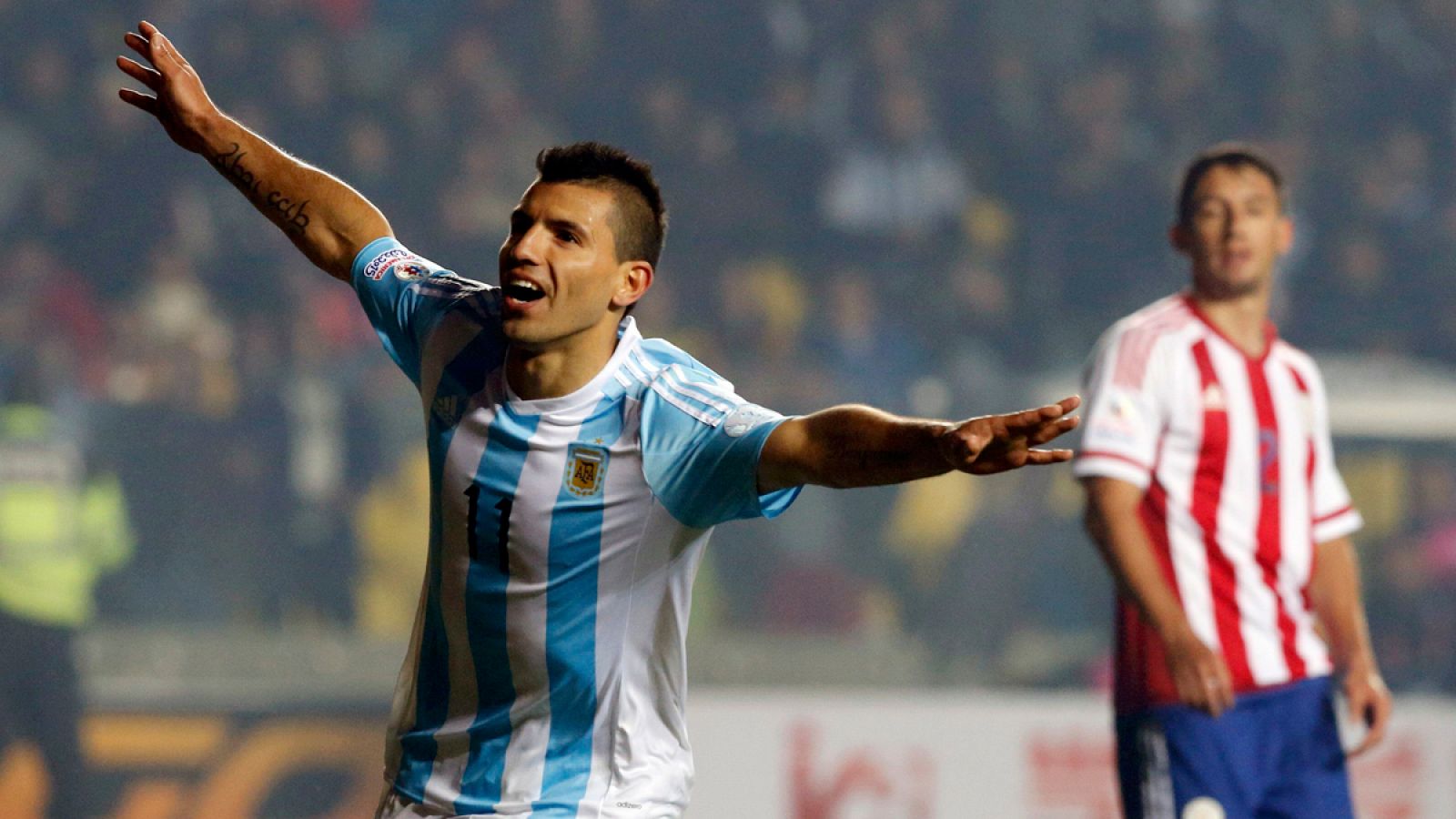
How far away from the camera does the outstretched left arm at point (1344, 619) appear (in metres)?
4.75

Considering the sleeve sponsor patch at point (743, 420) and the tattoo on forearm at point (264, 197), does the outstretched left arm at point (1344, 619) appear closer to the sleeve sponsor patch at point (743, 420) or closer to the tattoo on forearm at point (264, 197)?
the sleeve sponsor patch at point (743, 420)

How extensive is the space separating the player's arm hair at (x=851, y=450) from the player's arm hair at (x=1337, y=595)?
2586mm

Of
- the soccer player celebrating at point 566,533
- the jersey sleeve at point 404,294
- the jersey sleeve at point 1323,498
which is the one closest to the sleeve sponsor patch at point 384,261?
the jersey sleeve at point 404,294

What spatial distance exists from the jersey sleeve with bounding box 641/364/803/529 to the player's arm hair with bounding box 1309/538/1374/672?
2.47 m

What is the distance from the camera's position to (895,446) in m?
2.58

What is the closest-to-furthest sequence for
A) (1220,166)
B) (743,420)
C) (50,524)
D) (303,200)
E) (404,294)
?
(743,420) < (404,294) < (303,200) < (1220,166) < (50,524)

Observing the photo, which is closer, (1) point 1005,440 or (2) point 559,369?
(1) point 1005,440

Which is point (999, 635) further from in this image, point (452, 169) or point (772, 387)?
point (452, 169)

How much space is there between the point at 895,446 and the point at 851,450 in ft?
0.30

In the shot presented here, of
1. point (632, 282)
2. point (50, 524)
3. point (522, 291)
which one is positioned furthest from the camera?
point (50, 524)

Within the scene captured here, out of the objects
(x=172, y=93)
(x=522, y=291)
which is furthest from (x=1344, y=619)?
(x=172, y=93)

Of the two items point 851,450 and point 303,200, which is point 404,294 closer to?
point 303,200

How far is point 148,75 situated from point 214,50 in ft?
18.7

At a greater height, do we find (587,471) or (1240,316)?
(1240,316)
